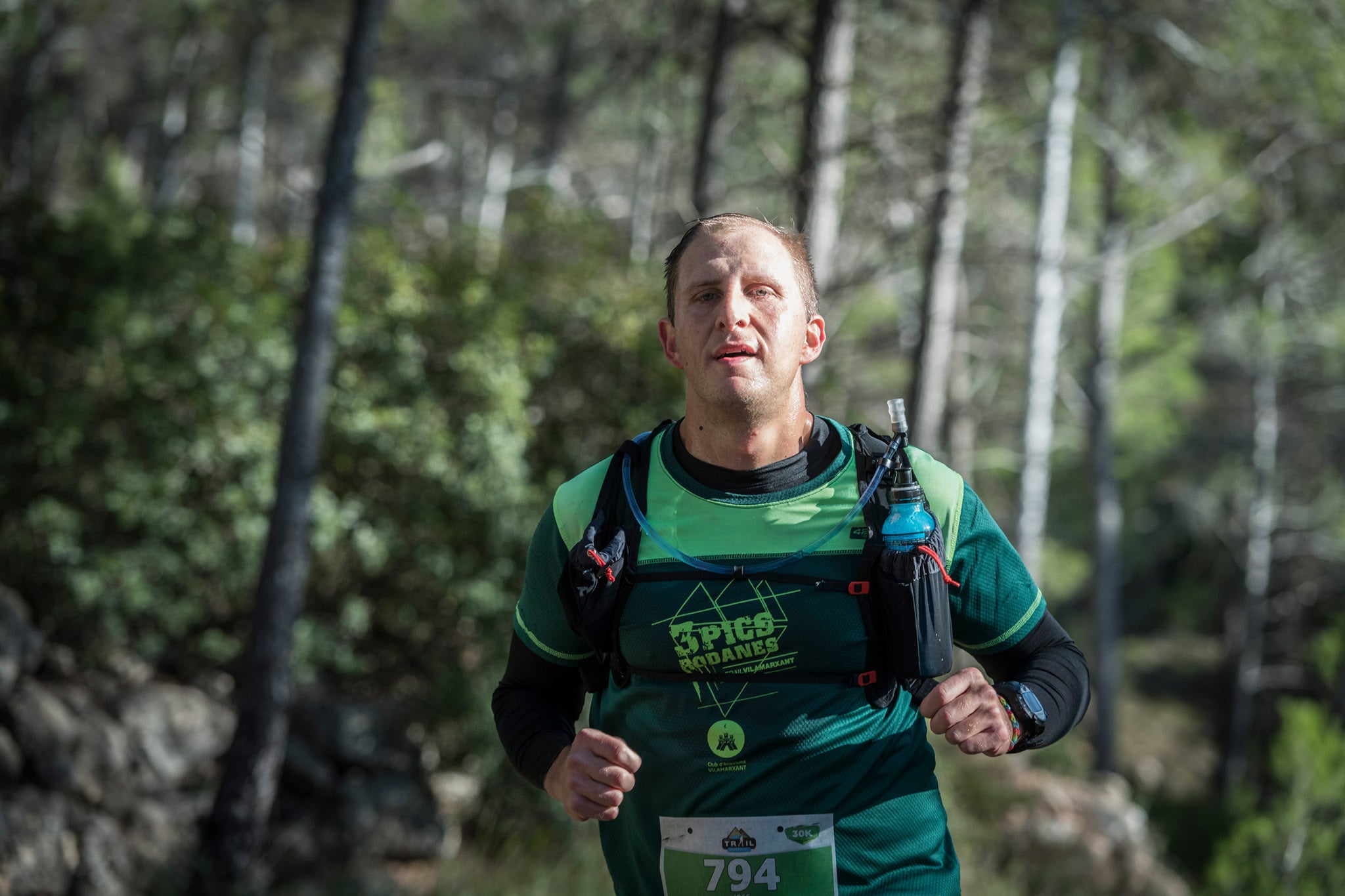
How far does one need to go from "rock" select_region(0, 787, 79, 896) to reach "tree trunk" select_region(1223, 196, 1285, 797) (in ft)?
63.5

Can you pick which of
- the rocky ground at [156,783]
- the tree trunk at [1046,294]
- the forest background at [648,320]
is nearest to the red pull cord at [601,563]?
the forest background at [648,320]

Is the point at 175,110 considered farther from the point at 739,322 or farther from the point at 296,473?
the point at 739,322

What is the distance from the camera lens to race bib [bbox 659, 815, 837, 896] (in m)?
1.95

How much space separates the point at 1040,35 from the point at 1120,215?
380 cm

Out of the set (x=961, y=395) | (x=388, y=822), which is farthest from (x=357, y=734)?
(x=961, y=395)

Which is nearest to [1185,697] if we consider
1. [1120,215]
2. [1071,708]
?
[1120,215]

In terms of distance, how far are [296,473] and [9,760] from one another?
2318 millimetres

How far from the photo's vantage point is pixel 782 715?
1.96 meters

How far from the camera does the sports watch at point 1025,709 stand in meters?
1.89

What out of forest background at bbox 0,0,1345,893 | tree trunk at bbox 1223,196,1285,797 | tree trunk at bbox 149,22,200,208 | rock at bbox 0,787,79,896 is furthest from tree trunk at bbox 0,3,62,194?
tree trunk at bbox 1223,196,1285,797

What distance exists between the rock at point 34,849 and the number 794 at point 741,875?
16.0ft

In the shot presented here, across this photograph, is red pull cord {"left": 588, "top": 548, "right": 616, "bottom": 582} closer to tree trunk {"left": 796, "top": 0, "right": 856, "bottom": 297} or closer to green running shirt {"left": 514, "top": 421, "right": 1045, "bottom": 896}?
green running shirt {"left": 514, "top": 421, "right": 1045, "bottom": 896}

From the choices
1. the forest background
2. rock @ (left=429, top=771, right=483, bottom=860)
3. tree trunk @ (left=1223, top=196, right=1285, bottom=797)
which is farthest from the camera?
tree trunk @ (left=1223, top=196, right=1285, bottom=797)

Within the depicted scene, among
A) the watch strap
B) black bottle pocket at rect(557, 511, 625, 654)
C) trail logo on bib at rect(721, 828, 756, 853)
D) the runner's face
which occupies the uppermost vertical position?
the runner's face
